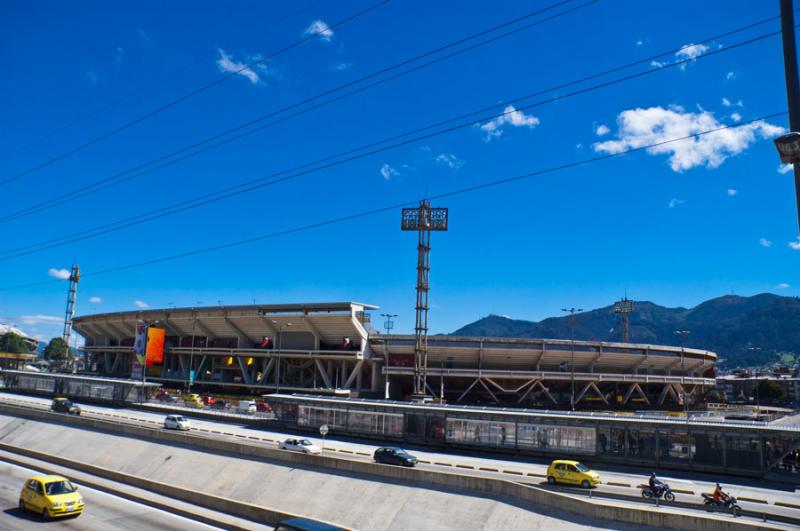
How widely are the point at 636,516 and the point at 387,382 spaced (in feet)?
197

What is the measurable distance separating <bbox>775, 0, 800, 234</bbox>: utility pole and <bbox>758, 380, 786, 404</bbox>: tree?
6728 inches

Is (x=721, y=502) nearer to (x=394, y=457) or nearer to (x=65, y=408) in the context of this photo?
(x=394, y=457)

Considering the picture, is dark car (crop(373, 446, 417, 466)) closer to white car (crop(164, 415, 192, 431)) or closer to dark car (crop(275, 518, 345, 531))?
dark car (crop(275, 518, 345, 531))

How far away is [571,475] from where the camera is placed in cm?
2758

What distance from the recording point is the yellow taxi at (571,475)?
27344 millimetres

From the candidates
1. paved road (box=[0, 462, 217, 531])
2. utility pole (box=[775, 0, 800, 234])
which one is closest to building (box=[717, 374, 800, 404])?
paved road (box=[0, 462, 217, 531])

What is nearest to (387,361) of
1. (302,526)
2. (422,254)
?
(422,254)

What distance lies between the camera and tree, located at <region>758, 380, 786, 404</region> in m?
148

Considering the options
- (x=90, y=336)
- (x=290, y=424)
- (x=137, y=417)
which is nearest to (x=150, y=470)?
(x=290, y=424)

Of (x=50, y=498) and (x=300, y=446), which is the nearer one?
(x=50, y=498)

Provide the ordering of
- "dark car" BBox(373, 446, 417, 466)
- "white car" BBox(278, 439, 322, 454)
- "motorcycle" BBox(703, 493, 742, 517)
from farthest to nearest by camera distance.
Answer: "white car" BBox(278, 439, 322, 454) < "dark car" BBox(373, 446, 417, 466) < "motorcycle" BBox(703, 493, 742, 517)

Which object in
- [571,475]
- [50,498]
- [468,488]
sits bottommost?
[50,498]

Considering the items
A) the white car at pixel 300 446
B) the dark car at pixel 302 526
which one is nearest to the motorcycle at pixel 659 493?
the dark car at pixel 302 526

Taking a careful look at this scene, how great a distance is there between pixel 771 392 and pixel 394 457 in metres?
156
